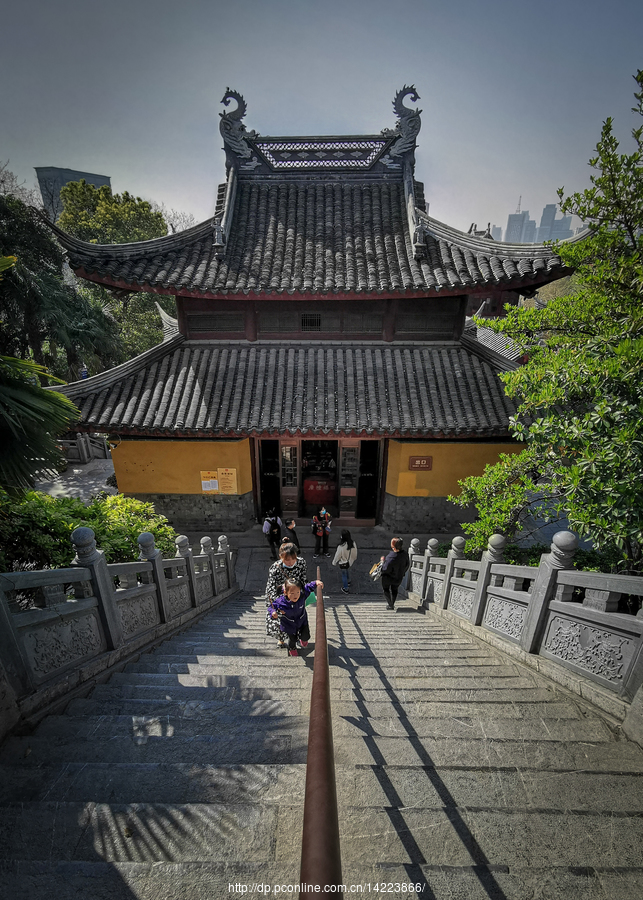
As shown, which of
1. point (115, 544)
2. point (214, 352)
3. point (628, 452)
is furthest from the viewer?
point (214, 352)

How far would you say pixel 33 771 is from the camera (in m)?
2.52

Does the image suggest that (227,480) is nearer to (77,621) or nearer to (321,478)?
(321,478)

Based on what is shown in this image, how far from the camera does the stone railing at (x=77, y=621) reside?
3.05m

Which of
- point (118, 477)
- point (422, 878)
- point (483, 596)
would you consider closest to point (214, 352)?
point (118, 477)

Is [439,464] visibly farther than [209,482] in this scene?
No

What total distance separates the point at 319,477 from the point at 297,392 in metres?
3.22

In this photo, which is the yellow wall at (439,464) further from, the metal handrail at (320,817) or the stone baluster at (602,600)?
the metal handrail at (320,817)

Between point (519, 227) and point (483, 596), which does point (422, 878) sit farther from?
point (519, 227)

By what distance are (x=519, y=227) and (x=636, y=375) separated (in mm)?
221947

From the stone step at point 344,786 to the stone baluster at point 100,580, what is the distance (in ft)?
5.14

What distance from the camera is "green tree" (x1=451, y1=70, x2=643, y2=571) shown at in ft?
10.1

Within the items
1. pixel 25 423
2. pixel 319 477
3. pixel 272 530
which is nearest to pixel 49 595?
pixel 25 423

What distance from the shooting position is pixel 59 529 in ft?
15.1

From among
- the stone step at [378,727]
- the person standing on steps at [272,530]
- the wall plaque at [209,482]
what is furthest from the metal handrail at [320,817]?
the wall plaque at [209,482]
